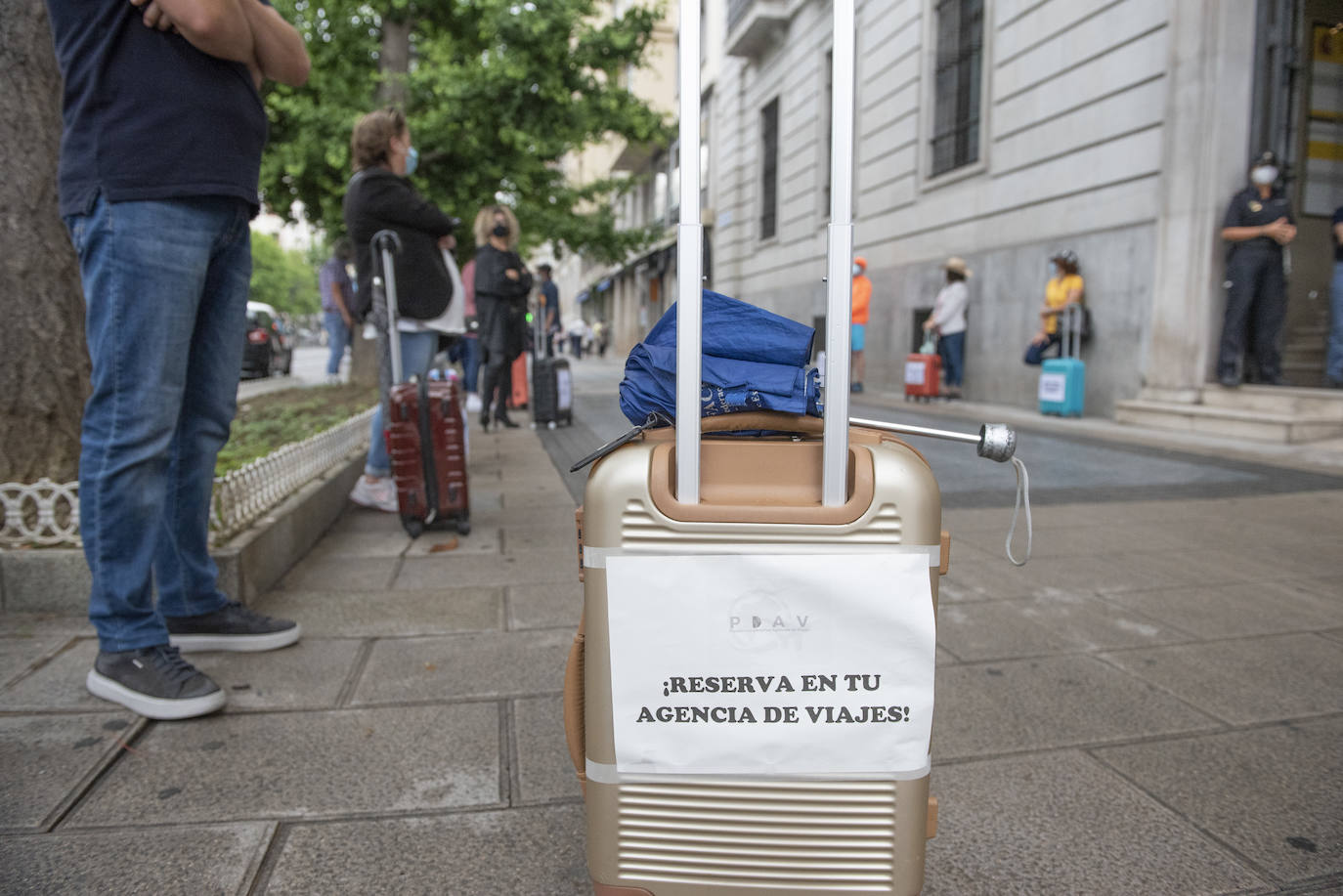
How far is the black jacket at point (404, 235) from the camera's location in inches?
165

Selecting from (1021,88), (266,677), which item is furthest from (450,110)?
(266,677)

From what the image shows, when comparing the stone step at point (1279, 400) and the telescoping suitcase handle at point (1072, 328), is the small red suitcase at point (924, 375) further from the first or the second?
the stone step at point (1279, 400)

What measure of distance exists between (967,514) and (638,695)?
3.80 m

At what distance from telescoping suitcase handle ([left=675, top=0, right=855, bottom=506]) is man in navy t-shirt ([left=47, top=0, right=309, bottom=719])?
145 centimetres

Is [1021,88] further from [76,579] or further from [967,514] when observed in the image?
[76,579]

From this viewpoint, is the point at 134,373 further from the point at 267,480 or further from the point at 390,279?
the point at 390,279

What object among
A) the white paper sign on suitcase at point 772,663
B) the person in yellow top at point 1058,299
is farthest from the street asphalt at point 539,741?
the person in yellow top at point 1058,299

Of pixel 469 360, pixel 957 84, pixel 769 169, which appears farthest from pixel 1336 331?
pixel 769 169

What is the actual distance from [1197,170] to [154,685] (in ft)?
30.1

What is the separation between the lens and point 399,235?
428cm

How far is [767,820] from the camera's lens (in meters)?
1.34

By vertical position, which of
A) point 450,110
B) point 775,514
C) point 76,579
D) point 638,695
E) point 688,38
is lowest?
point 76,579

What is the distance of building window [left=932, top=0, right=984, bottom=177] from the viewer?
12.4m

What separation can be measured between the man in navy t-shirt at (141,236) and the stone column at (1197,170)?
8.45 meters
